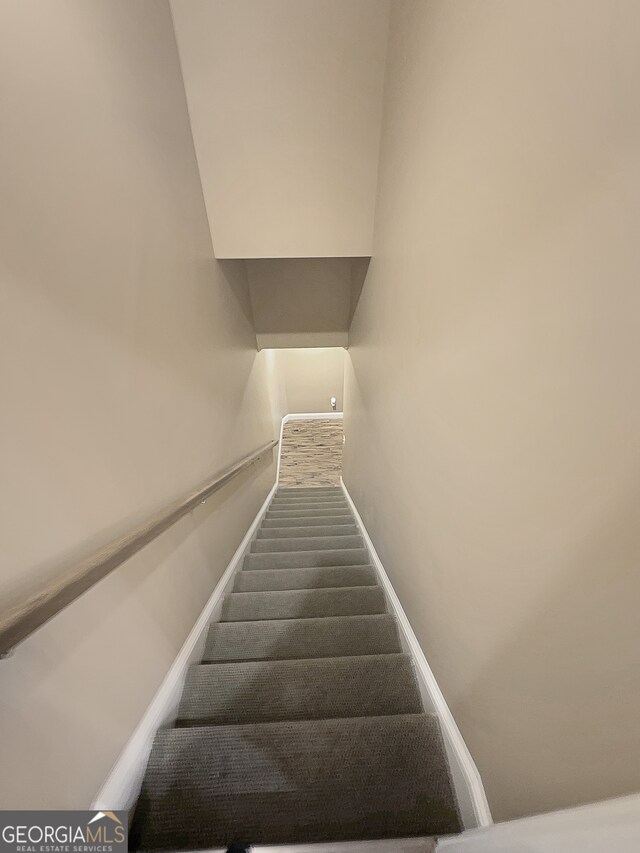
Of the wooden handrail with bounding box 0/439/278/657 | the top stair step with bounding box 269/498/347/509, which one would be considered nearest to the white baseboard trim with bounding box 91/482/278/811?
the wooden handrail with bounding box 0/439/278/657

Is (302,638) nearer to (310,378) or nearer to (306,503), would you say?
(306,503)

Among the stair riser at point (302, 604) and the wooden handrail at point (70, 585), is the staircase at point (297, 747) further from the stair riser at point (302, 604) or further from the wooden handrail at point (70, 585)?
the wooden handrail at point (70, 585)

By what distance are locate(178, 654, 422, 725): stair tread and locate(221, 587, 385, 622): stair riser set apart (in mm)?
408

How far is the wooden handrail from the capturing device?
591 mm

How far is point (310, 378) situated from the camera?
684 cm

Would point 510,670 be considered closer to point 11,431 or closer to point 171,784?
point 171,784

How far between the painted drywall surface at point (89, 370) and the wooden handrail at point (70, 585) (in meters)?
0.06

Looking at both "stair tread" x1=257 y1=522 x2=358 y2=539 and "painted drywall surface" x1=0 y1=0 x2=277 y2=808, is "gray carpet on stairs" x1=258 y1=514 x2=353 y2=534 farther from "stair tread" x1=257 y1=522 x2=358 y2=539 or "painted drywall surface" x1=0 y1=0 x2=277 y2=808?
"painted drywall surface" x1=0 y1=0 x2=277 y2=808

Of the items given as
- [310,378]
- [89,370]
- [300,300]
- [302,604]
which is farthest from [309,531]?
[310,378]

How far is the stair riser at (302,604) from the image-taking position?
189cm

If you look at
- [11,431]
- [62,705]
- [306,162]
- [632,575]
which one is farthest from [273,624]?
[306,162]

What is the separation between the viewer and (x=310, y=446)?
6961mm

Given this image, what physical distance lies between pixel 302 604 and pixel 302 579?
0.27 m

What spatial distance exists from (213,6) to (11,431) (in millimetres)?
2086
